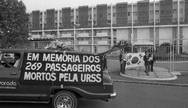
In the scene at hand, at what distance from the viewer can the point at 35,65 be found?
5348mm

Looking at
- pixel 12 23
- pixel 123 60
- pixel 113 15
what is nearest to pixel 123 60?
pixel 123 60

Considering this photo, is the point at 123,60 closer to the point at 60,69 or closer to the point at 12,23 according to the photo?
the point at 60,69

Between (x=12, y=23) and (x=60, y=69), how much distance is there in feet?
47.8

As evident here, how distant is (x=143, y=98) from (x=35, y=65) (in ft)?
13.9

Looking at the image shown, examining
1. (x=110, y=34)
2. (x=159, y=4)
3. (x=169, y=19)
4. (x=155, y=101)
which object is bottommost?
(x=155, y=101)

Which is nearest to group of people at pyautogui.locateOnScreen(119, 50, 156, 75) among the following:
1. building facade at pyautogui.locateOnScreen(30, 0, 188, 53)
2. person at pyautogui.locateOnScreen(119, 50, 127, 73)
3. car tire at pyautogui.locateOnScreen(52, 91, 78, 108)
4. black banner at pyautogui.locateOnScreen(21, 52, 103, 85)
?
person at pyautogui.locateOnScreen(119, 50, 127, 73)

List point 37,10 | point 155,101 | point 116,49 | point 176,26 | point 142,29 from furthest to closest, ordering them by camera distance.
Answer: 1. point 37,10
2. point 142,29
3. point 176,26
4. point 116,49
5. point 155,101

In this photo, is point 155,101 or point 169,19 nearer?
point 155,101

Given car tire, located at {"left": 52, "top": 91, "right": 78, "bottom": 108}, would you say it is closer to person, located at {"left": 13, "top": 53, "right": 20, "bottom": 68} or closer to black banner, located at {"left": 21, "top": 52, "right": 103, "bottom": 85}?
black banner, located at {"left": 21, "top": 52, "right": 103, "bottom": 85}

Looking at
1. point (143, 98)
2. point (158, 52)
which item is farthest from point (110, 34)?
point (143, 98)

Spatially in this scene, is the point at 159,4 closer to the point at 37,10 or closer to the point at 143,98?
the point at 37,10

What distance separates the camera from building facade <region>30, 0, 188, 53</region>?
5712cm

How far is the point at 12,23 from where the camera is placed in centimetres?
1786

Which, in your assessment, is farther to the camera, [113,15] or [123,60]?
[113,15]
